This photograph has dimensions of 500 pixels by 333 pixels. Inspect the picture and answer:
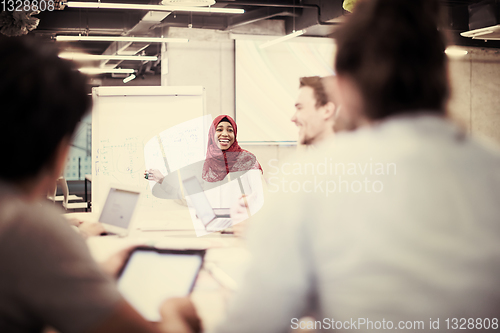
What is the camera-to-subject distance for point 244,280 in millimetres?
776

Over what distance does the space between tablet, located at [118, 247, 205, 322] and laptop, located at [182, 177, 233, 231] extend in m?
0.74

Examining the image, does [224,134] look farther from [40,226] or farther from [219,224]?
[40,226]

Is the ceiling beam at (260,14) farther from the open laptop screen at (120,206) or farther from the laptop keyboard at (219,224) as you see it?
the open laptop screen at (120,206)

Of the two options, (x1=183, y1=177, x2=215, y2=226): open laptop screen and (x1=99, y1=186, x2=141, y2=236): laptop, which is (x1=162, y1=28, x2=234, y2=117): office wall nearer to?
(x1=183, y1=177, x2=215, y2=226): open laptop screen

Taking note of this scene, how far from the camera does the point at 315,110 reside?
2064 mm

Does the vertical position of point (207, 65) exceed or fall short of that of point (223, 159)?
it exceeds it

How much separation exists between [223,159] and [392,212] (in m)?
3.14

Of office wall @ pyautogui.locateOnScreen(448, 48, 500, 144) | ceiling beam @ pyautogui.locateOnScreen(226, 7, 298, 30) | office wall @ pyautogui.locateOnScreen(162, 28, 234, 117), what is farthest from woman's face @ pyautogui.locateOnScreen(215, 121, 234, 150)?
office wall @ pyautogui.locateOnScreen(448, 48, 500, 144)

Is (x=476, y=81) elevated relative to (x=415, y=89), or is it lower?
elevated

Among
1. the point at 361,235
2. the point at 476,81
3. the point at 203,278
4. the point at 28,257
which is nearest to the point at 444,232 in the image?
the point at 361,235

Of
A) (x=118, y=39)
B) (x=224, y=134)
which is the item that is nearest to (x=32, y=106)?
(x=224, y=134)

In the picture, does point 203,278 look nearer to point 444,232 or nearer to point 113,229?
point 113,229

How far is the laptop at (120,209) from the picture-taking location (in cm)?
153

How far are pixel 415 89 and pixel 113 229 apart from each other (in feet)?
4.02
